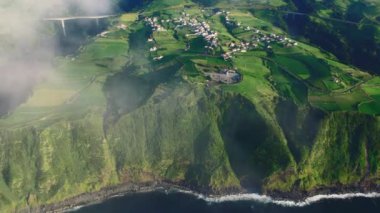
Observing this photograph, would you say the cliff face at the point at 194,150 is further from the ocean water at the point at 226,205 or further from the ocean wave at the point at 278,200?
the ocean water at the point at 226,205

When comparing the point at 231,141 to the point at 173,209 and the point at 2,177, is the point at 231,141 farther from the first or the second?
the point at 2,177

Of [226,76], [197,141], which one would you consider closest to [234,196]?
[197,141]

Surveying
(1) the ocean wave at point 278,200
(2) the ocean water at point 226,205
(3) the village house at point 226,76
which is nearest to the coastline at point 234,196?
(1) the ocean wave at point 278,200

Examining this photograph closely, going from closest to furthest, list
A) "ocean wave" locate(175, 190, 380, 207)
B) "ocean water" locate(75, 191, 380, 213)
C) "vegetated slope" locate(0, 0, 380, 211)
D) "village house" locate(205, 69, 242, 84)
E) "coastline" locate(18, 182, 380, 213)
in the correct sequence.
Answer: "ocean water" locate(75, 191, 380, 213) < "coastline" locate(18, 182, 380, 213) < "ocean wave" locate(175, 190, 380, 207) < "vegetated slope" locate(0, 0, 380, 211) < "village house" locate(205, 69, 242, 84)

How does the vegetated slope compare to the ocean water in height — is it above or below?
above

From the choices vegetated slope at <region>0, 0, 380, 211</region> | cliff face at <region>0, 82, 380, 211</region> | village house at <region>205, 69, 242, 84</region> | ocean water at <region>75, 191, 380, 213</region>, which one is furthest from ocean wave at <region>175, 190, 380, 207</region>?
village house at <region>205, 69, 242, 84</region>

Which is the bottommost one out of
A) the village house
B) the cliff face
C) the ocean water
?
the ocean water

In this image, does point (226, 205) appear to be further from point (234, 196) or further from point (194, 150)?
point (194, 150)

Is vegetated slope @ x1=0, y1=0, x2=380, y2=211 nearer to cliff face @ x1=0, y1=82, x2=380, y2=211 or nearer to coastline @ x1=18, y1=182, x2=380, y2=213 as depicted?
cliff face @ x1=0, y1=82, x2=380, y2=211
